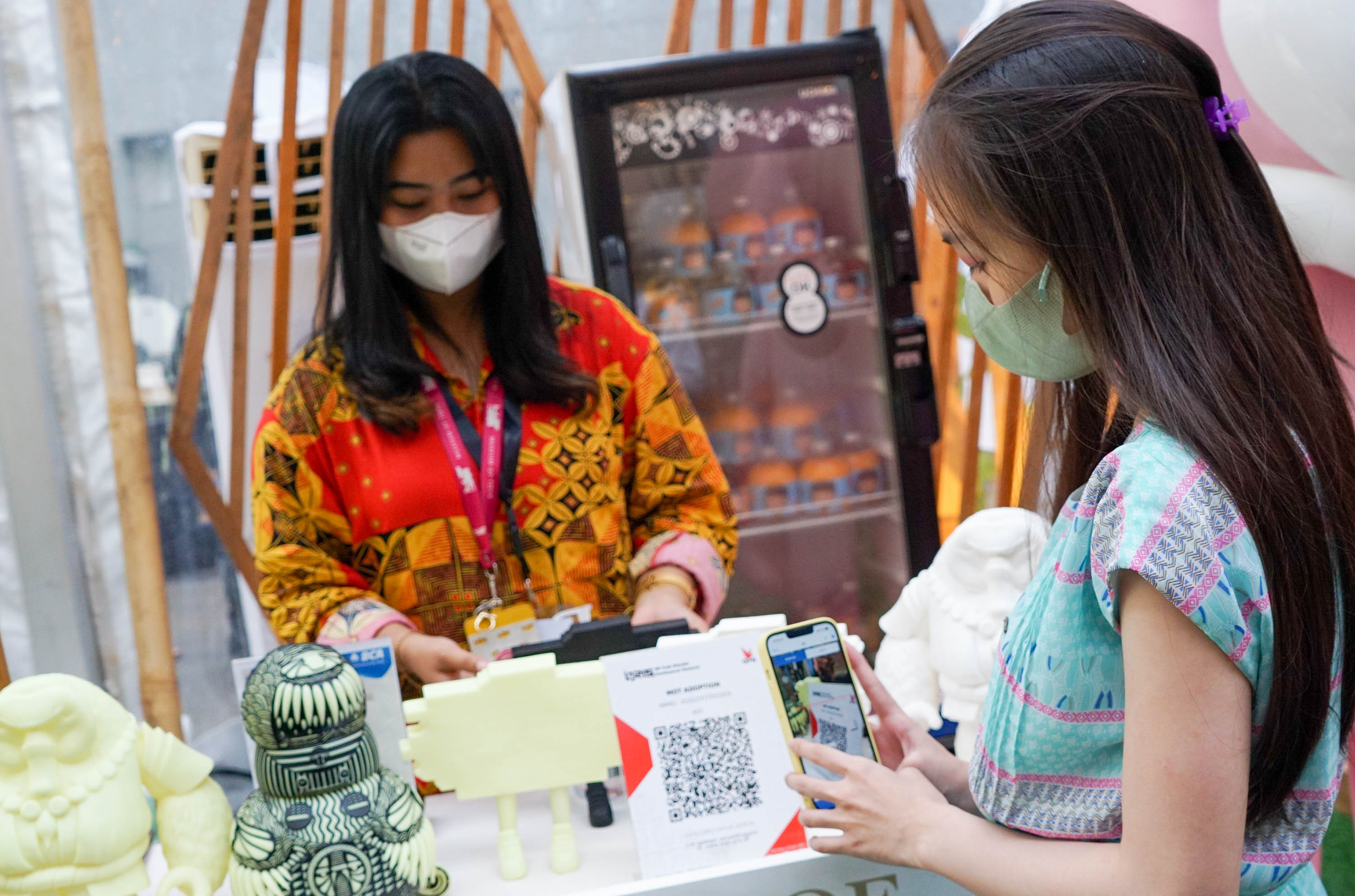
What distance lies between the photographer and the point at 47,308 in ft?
9.62

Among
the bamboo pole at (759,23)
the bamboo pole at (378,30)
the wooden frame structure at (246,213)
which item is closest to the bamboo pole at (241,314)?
the wooden frame structure at (246,213)

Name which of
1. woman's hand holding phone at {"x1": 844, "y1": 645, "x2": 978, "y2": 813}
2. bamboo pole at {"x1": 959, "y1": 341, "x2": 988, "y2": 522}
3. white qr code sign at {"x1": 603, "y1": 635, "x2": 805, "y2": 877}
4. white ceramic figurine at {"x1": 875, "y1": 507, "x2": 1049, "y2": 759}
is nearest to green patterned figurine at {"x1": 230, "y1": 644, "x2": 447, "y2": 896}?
white qr code sign at {"x1": 603, "y1": 635, "x2": 805, "y2": 877}

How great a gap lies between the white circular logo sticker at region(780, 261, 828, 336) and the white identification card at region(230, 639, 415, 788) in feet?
6.25

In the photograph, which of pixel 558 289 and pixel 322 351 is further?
pixel 558 289

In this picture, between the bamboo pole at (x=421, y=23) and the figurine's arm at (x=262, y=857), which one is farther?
the bamboo pole at (x=421, y=23)

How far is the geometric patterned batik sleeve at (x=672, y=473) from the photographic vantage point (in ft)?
5.84

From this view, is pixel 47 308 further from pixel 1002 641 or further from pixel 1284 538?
pixel 1284 538

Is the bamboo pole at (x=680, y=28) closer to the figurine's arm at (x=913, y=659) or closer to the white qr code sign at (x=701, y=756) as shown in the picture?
the figurine's arm at (x=913, y=659)

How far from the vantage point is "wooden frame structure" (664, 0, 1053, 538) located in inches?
121

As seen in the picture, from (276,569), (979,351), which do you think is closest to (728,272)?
(979,351)

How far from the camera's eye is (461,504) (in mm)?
1667

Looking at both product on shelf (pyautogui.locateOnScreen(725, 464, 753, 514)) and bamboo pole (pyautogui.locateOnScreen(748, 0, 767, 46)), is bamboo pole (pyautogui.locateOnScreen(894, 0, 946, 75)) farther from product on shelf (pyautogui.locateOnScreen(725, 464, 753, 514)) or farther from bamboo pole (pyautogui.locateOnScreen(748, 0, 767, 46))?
product on shelf (pyautogui.locateOnScreen(725, 464, 753, 514))

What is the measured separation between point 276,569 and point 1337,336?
1.72 metres

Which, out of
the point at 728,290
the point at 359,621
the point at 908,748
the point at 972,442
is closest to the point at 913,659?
the point at 908,748
